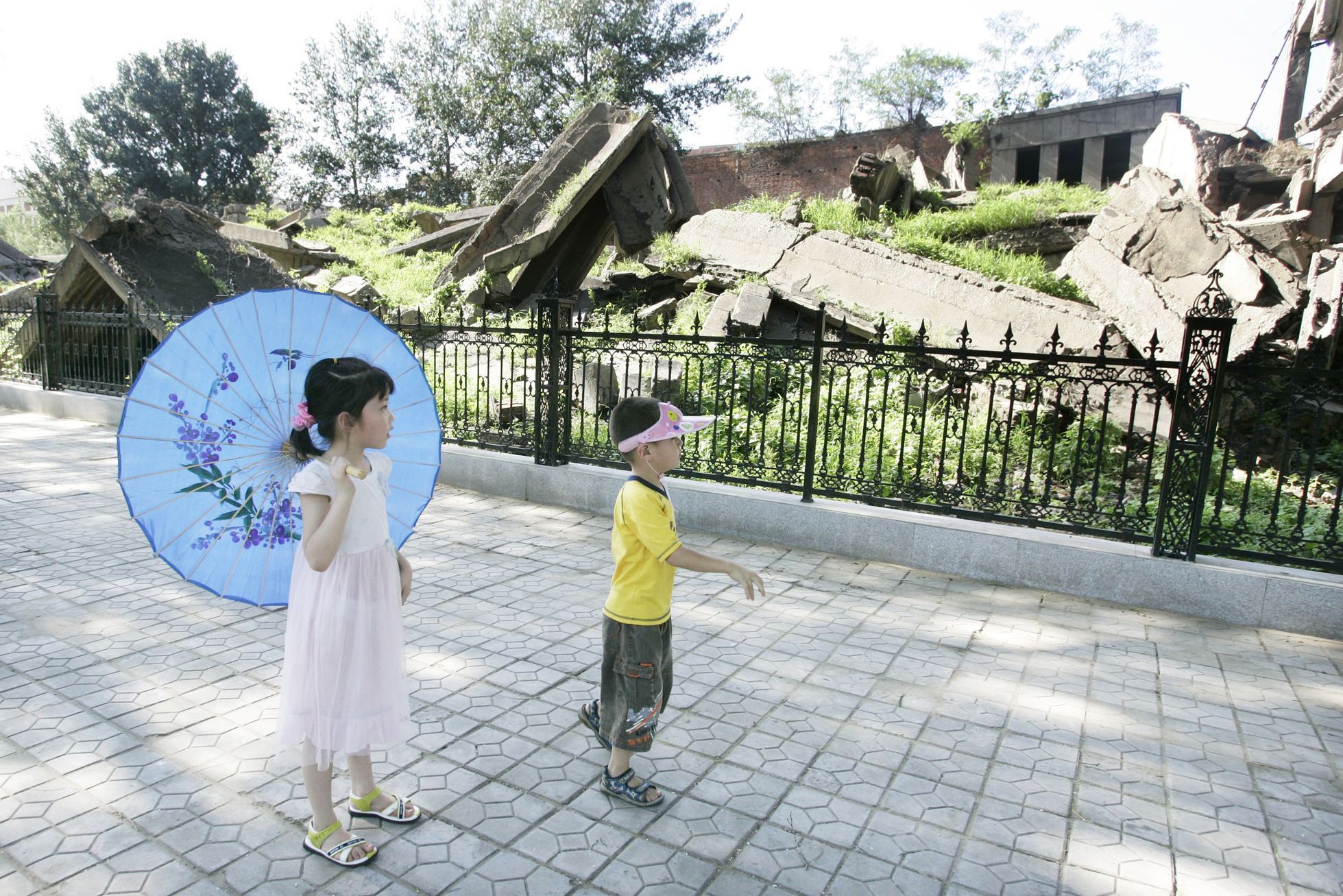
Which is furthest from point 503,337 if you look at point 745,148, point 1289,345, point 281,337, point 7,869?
point 745,148

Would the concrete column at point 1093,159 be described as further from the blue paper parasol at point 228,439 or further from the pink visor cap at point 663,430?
the blue paper parasol at point 228,439

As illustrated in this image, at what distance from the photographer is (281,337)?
2.51m

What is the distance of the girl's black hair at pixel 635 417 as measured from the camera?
2.67 metres

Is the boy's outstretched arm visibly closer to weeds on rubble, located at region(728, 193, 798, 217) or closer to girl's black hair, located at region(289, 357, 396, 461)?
girl's black hair, located at region(289, 357, 396, 461)

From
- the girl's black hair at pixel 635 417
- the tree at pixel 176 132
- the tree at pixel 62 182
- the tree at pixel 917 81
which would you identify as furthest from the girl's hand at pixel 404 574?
the tree at pixel 62 182

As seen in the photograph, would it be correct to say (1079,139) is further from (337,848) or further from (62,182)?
(62,182)

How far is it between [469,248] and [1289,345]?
32.6ft

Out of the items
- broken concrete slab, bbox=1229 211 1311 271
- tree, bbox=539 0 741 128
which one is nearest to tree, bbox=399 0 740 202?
tree, bbox=539 0 741 128

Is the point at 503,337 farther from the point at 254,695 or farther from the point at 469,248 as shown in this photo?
the point at 254,695

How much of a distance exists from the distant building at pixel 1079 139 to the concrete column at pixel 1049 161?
0.07ft

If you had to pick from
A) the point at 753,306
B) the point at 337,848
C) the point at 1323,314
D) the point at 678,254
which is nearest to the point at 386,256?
the point at 678,254

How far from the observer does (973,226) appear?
38.9 feet

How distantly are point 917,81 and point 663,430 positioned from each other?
3933cm

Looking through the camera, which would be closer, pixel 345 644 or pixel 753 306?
pixel 345 644
